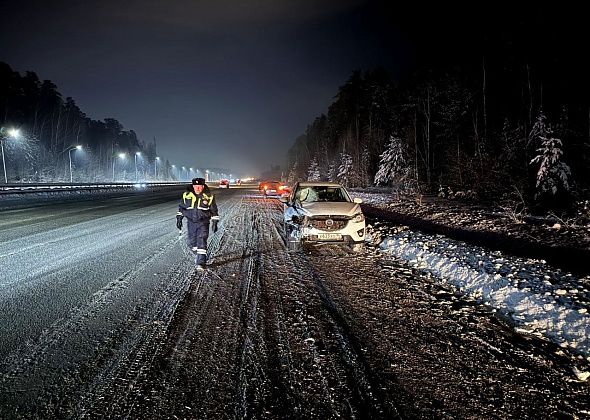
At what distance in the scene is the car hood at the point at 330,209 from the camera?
8633 mm

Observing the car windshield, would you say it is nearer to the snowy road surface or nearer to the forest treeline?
the snowy road surface

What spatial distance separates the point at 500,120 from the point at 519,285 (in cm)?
2418

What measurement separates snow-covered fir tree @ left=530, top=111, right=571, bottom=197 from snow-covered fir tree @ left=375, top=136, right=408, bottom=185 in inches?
781

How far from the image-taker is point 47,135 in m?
75.9

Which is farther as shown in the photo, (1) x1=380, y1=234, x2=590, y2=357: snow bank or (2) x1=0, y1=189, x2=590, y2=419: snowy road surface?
(1) x1=380, y1=234, x2=590, y2=357: snow bank

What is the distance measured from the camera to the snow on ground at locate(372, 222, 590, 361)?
432 centimetres

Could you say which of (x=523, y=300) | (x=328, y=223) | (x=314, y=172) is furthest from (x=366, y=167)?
(x=523, y=300)

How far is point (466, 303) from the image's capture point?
5.31 meters

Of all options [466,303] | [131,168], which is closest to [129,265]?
[466,303]

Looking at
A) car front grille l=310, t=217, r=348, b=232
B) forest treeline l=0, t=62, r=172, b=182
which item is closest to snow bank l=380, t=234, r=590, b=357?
car front grille l=310, t=217, r=348, b=232

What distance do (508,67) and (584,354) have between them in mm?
27990

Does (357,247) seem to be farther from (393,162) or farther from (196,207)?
(393,162)

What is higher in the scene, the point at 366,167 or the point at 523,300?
the point at 366,167

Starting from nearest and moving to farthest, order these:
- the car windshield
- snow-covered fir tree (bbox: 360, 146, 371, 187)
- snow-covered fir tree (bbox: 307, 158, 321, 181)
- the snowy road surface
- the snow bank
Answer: the snowy road surface → the snow bank → the car windshield → snow-covered fir tree (bbox: 360, 146, 371, 187) → snow-covered fir tree (bbox: 307, 158, 321, 181)
